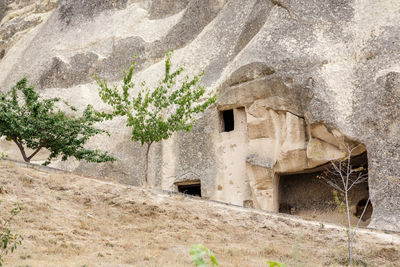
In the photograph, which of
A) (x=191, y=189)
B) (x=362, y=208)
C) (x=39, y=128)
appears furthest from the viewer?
(x=191, y=189)

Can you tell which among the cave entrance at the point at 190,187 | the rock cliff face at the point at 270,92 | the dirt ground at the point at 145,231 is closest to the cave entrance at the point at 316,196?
the rock cliff face at the point at 270,92

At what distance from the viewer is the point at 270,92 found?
19.1 m

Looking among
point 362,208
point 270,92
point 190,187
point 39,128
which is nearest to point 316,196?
point 362,208

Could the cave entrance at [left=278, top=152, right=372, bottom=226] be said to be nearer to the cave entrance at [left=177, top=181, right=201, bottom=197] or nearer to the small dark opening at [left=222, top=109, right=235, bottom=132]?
the small dark opening at [left=222, top=109, right=235, bottom=132]

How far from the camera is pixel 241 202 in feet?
65.1

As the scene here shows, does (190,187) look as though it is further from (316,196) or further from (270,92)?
(270,92)

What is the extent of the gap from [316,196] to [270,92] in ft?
13.7

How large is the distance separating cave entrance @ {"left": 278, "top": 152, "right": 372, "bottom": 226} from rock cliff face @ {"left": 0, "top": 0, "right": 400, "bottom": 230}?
87 centimetres

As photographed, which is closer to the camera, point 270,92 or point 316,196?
point 270,92

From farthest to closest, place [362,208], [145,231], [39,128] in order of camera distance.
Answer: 1. [362,208]
2. [39,128]
3. [145,231]

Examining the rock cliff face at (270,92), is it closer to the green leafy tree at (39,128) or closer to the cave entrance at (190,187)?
the cave entrance at (190,187)

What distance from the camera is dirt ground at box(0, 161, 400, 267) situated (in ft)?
37.2

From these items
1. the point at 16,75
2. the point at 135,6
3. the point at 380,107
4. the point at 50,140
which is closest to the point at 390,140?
the point at 380,107

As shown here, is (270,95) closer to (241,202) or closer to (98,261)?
(241,202)
